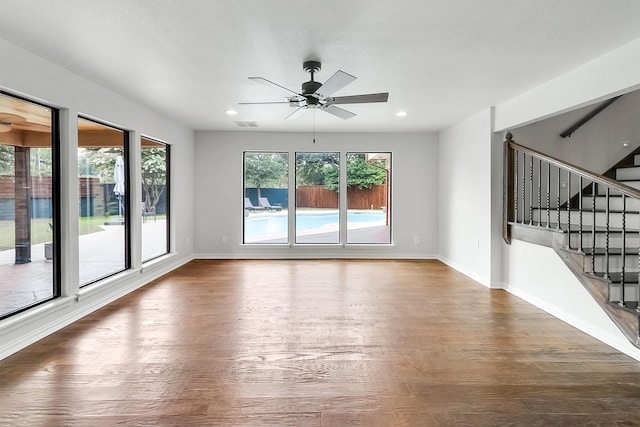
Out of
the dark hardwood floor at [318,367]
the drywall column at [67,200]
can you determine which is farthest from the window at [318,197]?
the drywall column at [67,200]

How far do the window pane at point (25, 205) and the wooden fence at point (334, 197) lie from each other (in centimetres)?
447

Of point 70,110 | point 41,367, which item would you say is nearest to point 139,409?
point 41,367

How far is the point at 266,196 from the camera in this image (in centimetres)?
750

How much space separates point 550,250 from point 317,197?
14.1ft

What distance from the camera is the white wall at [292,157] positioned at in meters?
7.33

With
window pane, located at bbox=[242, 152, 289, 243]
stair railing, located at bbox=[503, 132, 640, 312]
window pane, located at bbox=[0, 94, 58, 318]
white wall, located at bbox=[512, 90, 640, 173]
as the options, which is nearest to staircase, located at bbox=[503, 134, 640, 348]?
stair railing, located at bbox=[503, 132, 640, 312]

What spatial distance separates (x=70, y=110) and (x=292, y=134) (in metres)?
4.17

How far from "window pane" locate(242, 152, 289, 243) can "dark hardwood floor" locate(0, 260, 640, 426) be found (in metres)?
2.95

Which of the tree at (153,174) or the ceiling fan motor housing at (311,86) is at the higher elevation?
the ceiling fan motor housing at (311,86)

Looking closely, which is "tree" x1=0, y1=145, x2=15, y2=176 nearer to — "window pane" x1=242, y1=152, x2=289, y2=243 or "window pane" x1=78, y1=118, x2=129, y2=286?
"window pane" x1=78, y1=118, x2=129, y2=286

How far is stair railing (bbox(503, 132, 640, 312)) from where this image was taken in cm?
306

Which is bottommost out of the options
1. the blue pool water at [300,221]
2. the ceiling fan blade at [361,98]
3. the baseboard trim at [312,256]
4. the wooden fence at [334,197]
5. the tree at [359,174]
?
the baseboard trim at [312,256]

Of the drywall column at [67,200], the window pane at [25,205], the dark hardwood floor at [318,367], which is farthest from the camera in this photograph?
the drywall column at [67,200]

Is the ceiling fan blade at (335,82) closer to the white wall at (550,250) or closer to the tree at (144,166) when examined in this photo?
the white wall at (550,250)
